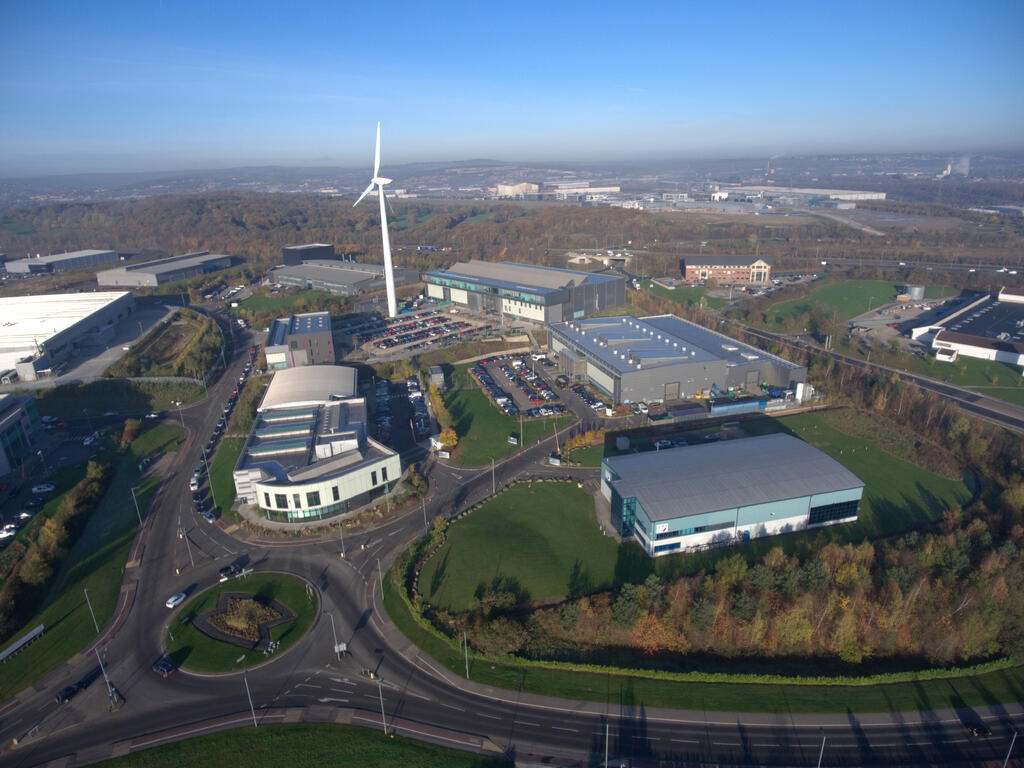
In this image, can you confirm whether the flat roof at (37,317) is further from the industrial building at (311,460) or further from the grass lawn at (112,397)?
the industrial building at (311,460)

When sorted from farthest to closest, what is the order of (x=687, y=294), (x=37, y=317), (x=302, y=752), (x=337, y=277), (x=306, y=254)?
(x=306, y=254) → (x=337, y=277) → (x=687, y=294) → (x=37, y=317) → (x=302, y=752)

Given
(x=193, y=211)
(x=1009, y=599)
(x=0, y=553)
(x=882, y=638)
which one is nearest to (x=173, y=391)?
(x=0, y=553)

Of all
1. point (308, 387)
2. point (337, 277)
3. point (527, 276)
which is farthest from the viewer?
point (337, 277)

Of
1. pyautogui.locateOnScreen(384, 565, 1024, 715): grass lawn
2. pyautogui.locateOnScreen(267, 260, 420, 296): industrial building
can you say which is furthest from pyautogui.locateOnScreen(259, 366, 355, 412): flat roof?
pyautogui.locateOnScreen(267, 260, 420, 296): industrial building

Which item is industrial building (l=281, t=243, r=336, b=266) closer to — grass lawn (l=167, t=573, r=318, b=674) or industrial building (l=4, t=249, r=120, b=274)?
industrial building (l=4, t=249, r=120, b=274)

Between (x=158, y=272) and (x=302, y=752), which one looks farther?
(x=158, y=272)

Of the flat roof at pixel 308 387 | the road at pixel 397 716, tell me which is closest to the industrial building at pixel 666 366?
the flat roof at pixel 308 387

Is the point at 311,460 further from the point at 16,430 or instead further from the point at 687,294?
the point at 687,294

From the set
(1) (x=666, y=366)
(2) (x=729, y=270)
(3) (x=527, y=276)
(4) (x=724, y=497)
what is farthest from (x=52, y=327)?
(2) (x=729, y=270)
